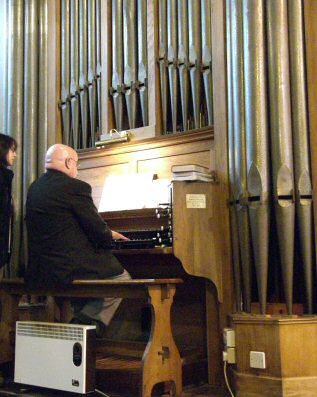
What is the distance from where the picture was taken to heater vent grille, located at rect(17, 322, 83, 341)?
315 cm

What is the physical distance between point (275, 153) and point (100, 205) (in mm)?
1490

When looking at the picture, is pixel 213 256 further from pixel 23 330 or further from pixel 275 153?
pixel 23 330

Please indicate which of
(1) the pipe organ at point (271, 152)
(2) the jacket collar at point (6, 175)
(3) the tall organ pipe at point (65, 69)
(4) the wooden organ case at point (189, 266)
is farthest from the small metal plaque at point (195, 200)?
(3) the tall organ pipe at point (65, 69)

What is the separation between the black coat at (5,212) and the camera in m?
3.67

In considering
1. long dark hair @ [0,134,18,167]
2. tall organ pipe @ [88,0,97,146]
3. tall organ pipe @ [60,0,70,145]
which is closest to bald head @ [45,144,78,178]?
long dark hair @ [0,134,18,167]

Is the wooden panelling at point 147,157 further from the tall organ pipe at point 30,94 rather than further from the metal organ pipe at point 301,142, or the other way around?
the metal organ pipe at point 301,142

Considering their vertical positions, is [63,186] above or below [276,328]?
above

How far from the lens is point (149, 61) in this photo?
427 centimetres

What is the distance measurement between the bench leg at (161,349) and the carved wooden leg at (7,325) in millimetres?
1172

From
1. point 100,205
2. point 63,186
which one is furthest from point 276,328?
point 100,205

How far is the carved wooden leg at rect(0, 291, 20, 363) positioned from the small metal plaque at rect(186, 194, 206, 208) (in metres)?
1.35

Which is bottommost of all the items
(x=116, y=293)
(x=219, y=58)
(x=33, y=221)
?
(x=116, y=293)

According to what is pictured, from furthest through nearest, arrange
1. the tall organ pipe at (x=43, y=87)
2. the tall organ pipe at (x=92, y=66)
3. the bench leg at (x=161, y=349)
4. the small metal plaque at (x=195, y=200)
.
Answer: the tall organ pipe at (x=43, y=87), the tall organ pipe at (x=92, y=66), the small metal plaque at (x=195, y=200), the bench leg at (x=161, y=349)

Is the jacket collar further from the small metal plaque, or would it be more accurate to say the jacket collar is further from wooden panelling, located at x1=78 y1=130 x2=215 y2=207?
the small metal plaque
